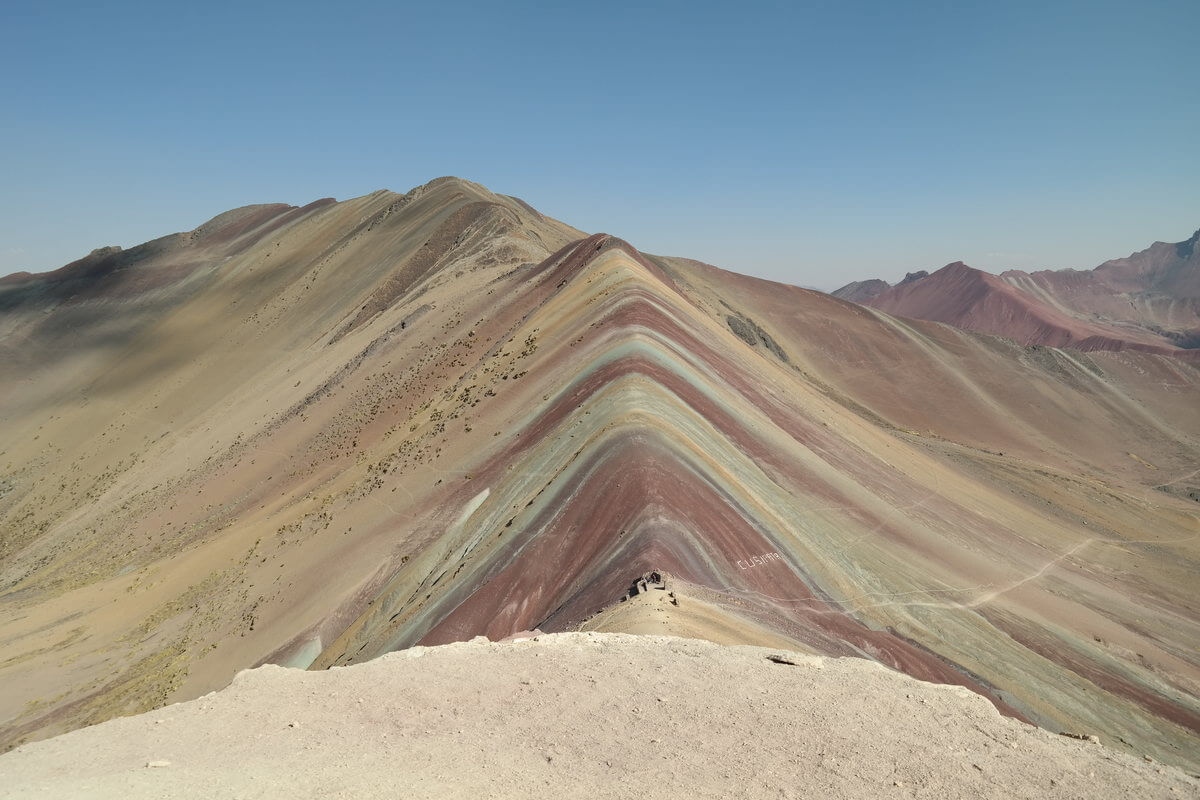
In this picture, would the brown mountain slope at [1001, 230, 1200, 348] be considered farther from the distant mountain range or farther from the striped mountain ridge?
the striped mountain ridge

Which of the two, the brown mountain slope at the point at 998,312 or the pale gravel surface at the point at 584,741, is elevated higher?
the brown mountain slope at the point at 998,312

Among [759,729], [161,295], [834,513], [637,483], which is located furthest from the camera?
[161,295]

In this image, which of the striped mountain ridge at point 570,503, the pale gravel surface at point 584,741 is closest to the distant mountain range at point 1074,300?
the striped mountain ridge at point 570,503

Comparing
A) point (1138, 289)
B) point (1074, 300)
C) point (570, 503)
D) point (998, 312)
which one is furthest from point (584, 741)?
point (1138, 289)

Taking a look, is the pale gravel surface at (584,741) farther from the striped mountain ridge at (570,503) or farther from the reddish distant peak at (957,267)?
the reddish distant peak at (957,267)

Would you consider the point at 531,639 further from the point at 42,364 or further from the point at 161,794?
the point at 42,364

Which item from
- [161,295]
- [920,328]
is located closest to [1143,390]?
[920,328]

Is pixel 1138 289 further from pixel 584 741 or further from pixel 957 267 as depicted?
pixel 584 741
